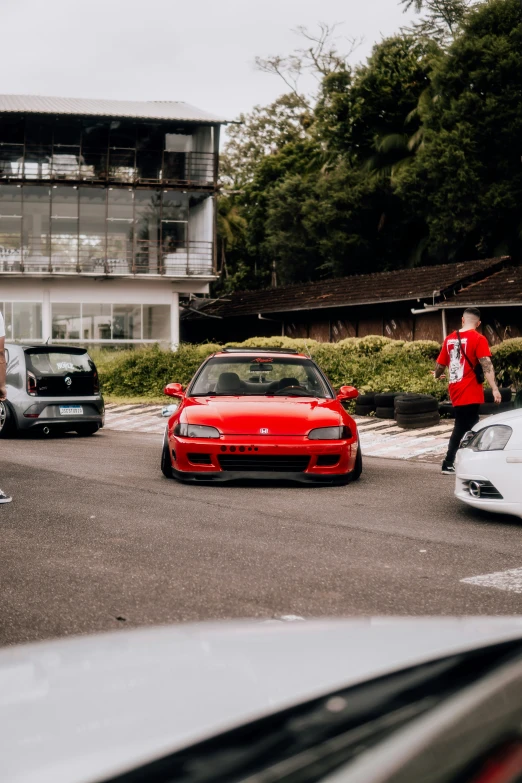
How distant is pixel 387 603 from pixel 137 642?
342 centimetres

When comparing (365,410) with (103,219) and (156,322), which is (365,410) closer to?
(156,322)

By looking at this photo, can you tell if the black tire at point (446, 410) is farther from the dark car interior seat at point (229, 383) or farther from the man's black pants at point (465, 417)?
the dark car interior seat at point (229, 383)

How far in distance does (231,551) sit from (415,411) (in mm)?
→ 9837

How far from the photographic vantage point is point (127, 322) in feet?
127

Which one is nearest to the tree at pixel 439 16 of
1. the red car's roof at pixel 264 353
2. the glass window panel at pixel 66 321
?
the glass window panel at pixel 66 321

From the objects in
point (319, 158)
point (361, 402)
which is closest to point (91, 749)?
point (361, 402)

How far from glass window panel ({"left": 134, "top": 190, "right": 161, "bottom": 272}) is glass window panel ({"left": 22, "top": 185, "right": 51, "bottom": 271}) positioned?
138 inches

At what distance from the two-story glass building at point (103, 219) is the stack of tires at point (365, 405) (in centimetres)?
2065

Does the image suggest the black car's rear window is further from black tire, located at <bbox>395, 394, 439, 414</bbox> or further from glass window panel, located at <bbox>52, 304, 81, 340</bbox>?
glass window panel, located at <bbox>52, 304, 81, 340</bbox>

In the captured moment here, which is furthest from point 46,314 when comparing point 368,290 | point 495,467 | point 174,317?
point 495,467

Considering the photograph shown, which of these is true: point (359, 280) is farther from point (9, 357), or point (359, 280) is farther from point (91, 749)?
point (91, 749)

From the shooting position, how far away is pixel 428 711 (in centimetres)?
152

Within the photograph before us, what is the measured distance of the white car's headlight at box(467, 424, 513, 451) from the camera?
7805 mm

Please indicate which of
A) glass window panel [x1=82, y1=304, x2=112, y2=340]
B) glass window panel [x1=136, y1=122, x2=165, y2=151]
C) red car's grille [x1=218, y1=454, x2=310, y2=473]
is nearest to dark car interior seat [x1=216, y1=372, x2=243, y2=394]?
red car's grille [x1=218, y1=454, x2=310, y2=473]
